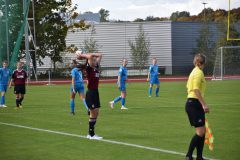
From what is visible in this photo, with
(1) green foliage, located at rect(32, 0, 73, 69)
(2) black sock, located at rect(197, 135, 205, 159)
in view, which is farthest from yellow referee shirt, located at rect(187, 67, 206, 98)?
(1) green foliage, located at rect(32, 0, 73, 69)

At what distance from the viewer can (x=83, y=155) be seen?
11.2 m

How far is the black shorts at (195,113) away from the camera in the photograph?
10.0 metres

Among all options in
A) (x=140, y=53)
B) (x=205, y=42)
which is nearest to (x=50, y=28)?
(x=140, y=53)

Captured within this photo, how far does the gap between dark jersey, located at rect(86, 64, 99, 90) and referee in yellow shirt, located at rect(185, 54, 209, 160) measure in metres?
4.06

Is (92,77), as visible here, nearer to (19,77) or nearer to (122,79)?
(122,79)

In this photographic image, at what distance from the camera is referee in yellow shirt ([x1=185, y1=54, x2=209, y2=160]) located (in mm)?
10039

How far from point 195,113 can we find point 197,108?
113 millimetres

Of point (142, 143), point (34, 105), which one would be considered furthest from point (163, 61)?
point (142, 143)

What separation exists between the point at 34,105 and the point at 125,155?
582 inches

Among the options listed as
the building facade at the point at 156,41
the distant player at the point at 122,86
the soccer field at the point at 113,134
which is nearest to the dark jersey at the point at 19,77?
the soccer field at the point at 113,134

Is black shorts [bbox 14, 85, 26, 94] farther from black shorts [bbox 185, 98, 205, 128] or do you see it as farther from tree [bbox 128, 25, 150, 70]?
tree [bbox 128, 25, 150, 70]

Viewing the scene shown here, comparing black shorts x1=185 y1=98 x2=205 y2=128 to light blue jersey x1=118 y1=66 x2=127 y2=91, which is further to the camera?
light blue jersey x1=118 y1=66 x2=127 y2=91

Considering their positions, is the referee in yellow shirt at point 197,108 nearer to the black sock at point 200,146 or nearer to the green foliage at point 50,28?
the black sock at point 200,146

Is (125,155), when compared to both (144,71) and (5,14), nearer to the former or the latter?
(5,14)
